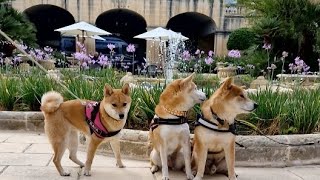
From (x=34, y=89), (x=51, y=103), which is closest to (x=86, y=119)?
(x=51, y=103)

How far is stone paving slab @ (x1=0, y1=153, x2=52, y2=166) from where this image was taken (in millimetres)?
4859

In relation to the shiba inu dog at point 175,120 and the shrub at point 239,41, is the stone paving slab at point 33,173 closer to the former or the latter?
the shiba inu dog at point 175,120

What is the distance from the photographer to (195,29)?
38094 millimetres

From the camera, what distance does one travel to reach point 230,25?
32.0 meters

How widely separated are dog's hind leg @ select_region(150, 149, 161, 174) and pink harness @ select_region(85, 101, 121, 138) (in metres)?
0.48

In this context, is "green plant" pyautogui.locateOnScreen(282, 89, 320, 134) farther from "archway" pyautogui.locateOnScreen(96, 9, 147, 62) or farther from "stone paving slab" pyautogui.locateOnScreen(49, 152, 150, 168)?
"archway" pyautogui.locateOnScreen(96, 9, 147, 62)

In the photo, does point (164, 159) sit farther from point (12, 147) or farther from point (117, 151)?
point (12, 147)

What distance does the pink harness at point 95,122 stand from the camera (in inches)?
168

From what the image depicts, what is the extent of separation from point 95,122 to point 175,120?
82 centimetres

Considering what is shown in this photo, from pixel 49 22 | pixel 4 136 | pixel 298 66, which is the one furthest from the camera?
pixel 49 22

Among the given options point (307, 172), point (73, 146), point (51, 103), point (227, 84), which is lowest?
point (307, 172)

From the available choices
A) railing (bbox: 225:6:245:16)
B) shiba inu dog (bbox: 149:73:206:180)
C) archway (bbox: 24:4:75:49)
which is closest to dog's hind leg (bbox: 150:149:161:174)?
shiba inu dog (bbox: 149:73:206:180)

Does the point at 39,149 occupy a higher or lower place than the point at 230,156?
lower

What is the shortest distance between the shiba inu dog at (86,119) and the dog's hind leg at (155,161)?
444mm
